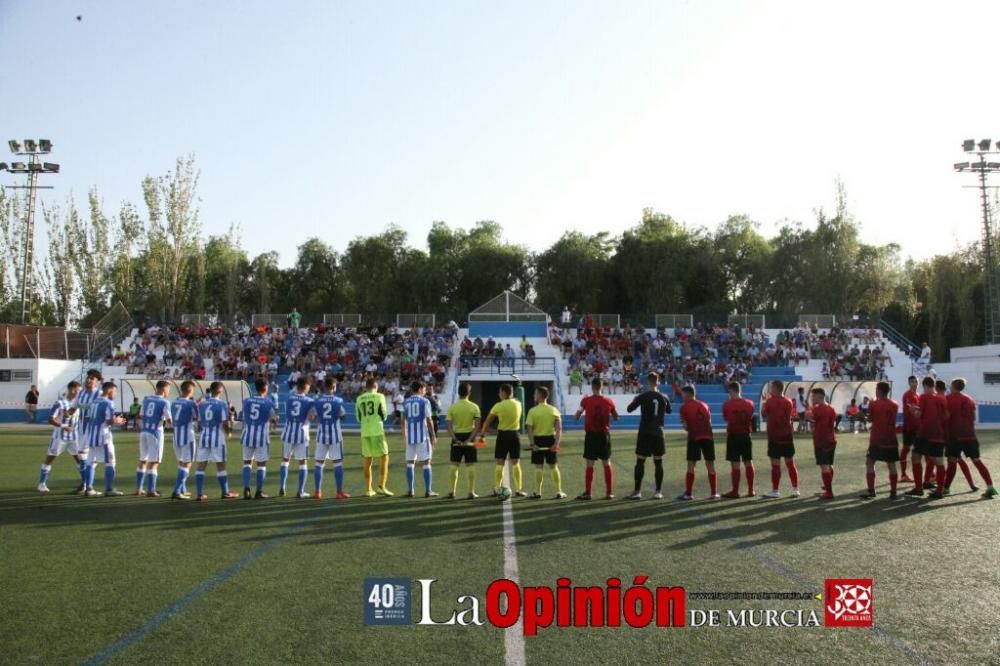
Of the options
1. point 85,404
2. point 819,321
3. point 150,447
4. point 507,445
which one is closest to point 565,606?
point 507,445

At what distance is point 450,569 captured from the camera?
6980mm

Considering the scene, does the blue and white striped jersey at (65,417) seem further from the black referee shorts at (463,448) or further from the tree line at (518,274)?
the tree line at (518,274)

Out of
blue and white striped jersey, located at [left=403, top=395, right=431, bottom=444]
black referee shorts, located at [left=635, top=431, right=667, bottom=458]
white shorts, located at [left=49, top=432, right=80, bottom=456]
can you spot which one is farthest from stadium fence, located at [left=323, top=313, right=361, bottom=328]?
black referee shorts, located at [left=635, top=431, right=667, bottom=458]

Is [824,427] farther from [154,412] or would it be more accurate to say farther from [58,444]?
[58,444]

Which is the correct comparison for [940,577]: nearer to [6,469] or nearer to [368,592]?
[368,592]

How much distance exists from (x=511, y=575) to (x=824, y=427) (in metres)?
6.87

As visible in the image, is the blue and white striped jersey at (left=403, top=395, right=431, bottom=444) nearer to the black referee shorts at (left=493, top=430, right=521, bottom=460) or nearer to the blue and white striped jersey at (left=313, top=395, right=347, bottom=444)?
the blue and white striped jersey at (left=313, top=395, right=347, bottom=444)

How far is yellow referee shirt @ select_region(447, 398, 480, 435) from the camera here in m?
11.7

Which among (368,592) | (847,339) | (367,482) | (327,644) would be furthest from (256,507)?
(847,339)

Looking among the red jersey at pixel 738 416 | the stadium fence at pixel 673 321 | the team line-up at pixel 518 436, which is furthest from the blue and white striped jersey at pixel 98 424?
the stadium fence at pixel 673 321

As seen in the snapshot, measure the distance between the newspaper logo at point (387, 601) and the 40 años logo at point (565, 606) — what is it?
13 cm

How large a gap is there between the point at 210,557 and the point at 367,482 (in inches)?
182

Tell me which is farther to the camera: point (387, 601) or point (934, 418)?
point (934, 418)

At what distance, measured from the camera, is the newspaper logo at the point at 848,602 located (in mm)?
5574
